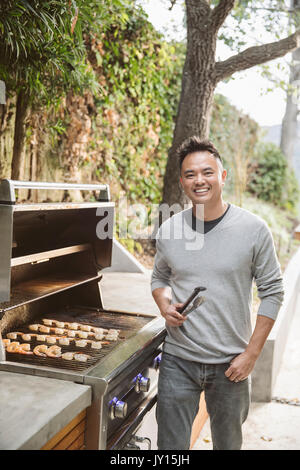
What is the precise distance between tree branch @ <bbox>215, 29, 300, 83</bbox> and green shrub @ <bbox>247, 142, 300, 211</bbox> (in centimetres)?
674

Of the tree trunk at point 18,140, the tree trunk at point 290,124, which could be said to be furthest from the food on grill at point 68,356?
the tree trunk at point 290,124

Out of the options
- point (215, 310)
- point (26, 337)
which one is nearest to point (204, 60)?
point (215, 310)

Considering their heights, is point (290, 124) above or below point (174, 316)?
above

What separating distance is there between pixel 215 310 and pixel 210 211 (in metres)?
0.43

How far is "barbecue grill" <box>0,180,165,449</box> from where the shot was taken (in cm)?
169

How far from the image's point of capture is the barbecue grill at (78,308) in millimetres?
1690

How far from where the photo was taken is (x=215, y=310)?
76.1 inches

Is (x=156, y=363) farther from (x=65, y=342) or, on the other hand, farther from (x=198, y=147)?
(x=198, y=147)

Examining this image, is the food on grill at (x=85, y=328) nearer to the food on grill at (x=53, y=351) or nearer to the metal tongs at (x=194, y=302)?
the food on grill at (x=53, y=351)

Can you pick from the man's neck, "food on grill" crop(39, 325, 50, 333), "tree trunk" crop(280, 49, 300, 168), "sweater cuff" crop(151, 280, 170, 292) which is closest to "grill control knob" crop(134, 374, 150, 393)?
"sweater cuff" crop(151, 280, 170, 292)

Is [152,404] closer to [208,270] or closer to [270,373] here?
[208,270]

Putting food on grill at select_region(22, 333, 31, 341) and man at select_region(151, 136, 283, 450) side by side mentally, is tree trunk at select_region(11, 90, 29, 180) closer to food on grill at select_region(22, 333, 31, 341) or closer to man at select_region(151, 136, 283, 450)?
food on grill at select_region(22, 333, 31, 341)
